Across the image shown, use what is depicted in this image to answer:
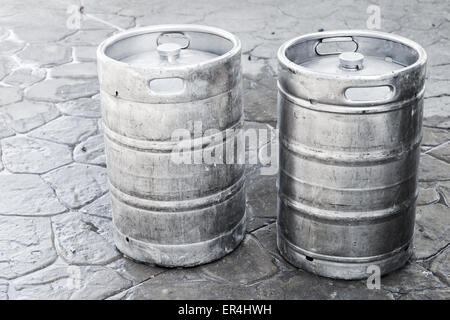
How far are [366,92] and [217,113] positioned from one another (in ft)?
2.40

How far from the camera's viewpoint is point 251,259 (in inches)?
162

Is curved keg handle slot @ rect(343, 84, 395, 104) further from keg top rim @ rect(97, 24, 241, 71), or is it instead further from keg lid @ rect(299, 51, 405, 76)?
keg top rim @ rect(97, 24, 241, 71)

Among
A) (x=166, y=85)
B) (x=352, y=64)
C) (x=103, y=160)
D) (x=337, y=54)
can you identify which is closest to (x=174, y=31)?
(x=166, y=85)

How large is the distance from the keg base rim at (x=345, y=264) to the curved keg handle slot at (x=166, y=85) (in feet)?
3.40

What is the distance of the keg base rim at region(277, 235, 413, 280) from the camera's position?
3834mm

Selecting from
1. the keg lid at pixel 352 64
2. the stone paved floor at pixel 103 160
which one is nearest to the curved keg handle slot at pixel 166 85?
the keg lid at pixel 352 64

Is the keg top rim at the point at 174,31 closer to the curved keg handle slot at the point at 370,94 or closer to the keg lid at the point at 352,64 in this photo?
the keg lid at the point at 352,64

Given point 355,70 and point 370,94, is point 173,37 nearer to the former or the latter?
point 355,70

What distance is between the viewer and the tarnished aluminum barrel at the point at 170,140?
3584 mm

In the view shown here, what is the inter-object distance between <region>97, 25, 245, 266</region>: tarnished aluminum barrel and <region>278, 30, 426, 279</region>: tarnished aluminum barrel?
0.29 m

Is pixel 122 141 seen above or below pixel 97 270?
above

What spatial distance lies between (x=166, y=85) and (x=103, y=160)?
1709 millimetres
